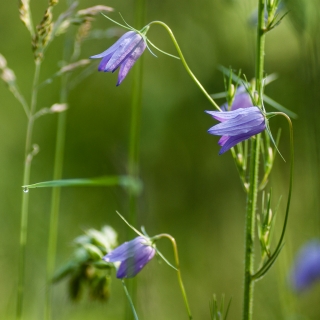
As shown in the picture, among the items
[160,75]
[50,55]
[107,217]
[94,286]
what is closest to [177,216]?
[107,217]

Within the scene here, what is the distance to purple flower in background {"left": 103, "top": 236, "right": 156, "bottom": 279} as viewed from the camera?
1.05 metres

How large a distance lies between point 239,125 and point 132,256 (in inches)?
12.5

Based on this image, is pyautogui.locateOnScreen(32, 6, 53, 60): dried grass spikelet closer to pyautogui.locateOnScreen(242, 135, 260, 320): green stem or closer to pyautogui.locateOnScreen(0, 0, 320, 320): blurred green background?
pyautogui.locateOnScreen(242, 135, 260, 320): green stem

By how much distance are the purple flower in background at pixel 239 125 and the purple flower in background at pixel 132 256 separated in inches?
9.9

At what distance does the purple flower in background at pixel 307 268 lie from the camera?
1.64 m

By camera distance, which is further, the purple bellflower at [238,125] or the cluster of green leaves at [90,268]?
the cluster of green leaves at [90,268]

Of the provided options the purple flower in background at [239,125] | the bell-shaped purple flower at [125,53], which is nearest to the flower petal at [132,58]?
the bell-shaped purple flower at [125,53]

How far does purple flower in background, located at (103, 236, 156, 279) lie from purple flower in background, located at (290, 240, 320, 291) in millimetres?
726

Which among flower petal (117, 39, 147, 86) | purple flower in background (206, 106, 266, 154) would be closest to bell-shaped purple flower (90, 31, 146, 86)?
flower petal (117, 39, 147, 86)

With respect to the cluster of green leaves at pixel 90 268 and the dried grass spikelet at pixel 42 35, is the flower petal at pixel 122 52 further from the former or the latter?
the cluster of green leaves at pixel 90 268

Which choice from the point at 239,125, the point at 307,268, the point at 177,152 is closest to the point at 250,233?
the point at 239,125

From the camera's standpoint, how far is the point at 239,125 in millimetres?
1007

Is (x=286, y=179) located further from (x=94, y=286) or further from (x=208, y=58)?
(x=94, y=286)

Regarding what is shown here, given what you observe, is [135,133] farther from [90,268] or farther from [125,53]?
[90,268]
